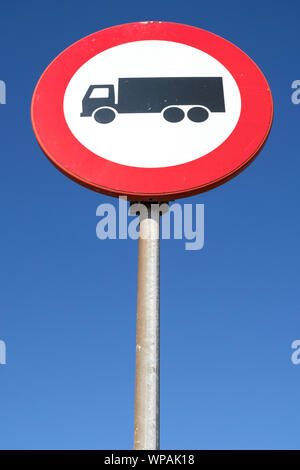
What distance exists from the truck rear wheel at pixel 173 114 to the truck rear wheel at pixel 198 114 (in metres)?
0.04

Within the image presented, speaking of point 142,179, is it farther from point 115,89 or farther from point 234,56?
point 234,56

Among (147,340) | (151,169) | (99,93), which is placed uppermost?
(99,93)

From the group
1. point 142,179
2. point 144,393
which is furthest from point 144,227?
point 144,393

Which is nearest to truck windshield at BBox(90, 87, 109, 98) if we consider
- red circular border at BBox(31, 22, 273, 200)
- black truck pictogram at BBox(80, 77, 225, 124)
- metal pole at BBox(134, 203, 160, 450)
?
black truck pictogram at BBox(80, 77, 225, 124)

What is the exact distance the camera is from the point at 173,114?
2686 mm

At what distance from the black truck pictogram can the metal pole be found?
486 millimetres

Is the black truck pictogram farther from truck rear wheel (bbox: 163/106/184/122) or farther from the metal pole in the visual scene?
the metal pole

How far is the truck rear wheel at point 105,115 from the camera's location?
2.69 m

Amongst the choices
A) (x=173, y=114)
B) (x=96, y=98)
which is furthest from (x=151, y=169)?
(x=96, y=98)

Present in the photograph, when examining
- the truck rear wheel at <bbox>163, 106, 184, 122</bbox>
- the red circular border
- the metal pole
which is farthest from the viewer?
the truck rear wheel at <bbox>163, 106, 184, 122</bbox>

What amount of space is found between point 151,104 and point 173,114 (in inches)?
4.2

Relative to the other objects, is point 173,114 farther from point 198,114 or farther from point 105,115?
point 105,115

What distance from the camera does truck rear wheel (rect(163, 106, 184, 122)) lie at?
267 cm

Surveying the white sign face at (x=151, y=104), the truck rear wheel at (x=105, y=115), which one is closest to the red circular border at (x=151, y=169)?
the white sign face at (x=151, y=104)
